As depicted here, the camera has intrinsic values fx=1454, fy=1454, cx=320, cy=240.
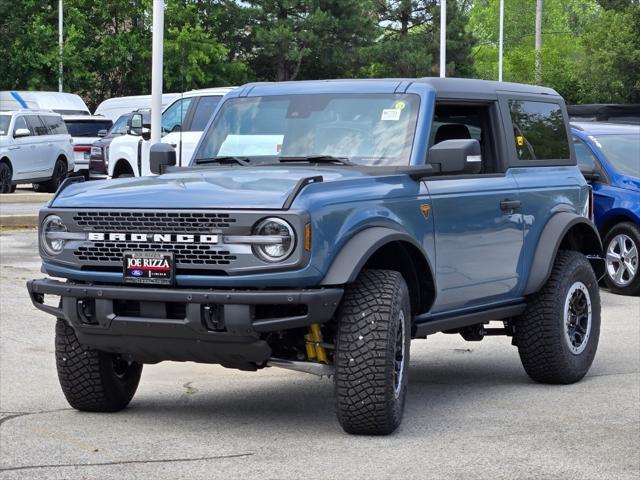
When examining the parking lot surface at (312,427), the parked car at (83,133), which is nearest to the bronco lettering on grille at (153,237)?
the parking lot surface at (312,427)

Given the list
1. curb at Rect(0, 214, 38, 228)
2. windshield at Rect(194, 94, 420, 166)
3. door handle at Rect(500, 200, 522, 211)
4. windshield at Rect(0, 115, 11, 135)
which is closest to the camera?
windshield at Rect(194, 94, 420, 166)

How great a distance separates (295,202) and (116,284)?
1.03 meters

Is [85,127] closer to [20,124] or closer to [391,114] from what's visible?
[20,124]

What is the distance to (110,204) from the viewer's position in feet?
23.8

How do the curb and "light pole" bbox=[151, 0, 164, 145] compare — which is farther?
the curb

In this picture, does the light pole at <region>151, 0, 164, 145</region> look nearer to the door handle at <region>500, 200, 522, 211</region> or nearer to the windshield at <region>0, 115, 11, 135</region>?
the door handle at <region>500, 200, 522, 211</region>

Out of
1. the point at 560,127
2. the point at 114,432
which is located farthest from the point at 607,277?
the point at 114,432

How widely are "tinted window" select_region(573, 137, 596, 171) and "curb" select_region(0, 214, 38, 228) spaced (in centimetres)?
940

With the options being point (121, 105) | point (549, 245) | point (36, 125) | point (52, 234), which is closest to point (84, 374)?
point (52, 234)

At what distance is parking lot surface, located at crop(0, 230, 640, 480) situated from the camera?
6574 mm

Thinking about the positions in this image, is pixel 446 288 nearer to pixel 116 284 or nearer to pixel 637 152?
pixel 116 284

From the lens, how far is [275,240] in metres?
6.83

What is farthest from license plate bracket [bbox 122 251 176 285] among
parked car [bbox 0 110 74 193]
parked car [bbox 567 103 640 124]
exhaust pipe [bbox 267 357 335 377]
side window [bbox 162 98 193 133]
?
parked car [bbox 0 110 74 193]

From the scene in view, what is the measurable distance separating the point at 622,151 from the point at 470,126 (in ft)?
21.9
